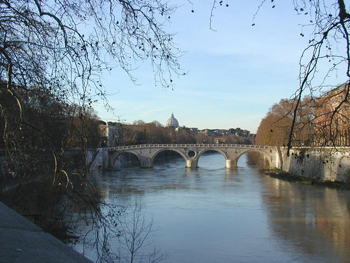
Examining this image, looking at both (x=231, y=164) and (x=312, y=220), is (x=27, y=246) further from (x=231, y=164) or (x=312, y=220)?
(x=231, y=164)

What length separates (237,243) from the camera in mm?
7691

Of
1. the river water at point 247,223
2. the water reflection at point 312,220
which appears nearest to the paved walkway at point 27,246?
the river water at point 247,223

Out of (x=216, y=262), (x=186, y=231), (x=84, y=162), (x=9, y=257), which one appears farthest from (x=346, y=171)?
A: (x=9, y=257)

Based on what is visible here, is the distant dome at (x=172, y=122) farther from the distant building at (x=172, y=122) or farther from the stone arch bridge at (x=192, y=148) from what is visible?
the stone arch bridge at (x=192, y=148)

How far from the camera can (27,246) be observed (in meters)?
2.30

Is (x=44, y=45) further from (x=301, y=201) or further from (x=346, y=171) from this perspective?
(x=346, y=171)

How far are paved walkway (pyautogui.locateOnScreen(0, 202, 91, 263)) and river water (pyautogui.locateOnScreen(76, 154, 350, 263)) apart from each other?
363 centimetres

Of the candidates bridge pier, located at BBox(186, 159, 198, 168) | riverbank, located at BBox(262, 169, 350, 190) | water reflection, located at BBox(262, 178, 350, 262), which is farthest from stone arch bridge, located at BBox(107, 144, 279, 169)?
water reflection, located at BBox(262, 178, 350, 262)

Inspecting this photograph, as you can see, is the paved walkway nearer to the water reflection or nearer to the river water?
the river water

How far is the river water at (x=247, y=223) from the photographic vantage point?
709 centimetres

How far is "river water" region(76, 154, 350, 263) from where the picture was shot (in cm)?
709

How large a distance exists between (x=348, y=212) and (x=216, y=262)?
5.76 m

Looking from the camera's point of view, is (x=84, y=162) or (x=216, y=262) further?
(x=216, y=262)

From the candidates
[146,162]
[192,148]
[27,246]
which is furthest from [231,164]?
[27,246]
